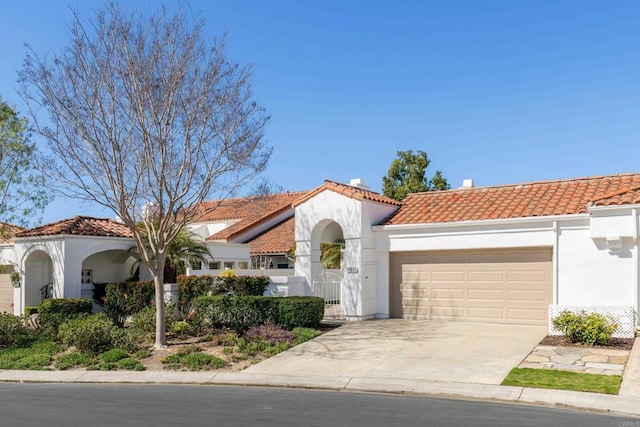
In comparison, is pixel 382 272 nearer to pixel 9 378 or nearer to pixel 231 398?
pixel 231 398

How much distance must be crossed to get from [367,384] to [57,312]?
40.6 feet

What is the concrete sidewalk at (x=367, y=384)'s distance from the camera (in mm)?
10922

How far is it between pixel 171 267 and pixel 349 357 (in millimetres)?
11057

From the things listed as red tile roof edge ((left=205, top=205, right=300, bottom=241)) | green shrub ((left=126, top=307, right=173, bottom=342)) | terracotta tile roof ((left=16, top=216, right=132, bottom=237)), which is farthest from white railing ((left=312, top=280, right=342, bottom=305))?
red tile roof edge ((left=205, top=205, right=300, bottom=241))

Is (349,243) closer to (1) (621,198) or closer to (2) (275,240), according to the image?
(1) (621,198)

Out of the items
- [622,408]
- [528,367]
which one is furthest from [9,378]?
[622,408]

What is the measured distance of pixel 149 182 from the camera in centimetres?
1770

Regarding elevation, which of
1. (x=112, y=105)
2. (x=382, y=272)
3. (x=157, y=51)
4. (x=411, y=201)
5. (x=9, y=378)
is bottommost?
(x=9, y=378)

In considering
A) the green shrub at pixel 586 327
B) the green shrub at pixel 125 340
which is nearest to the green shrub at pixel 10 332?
the green shrub at pixel 125 340

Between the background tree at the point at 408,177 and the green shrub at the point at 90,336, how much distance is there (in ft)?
70.0

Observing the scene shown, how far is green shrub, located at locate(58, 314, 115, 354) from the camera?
17.2 meters

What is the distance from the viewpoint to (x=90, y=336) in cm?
1717

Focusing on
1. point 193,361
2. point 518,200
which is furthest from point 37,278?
point 518,200

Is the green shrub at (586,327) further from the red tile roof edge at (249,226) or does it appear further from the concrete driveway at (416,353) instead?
the red tile roof edge at (249,226)
